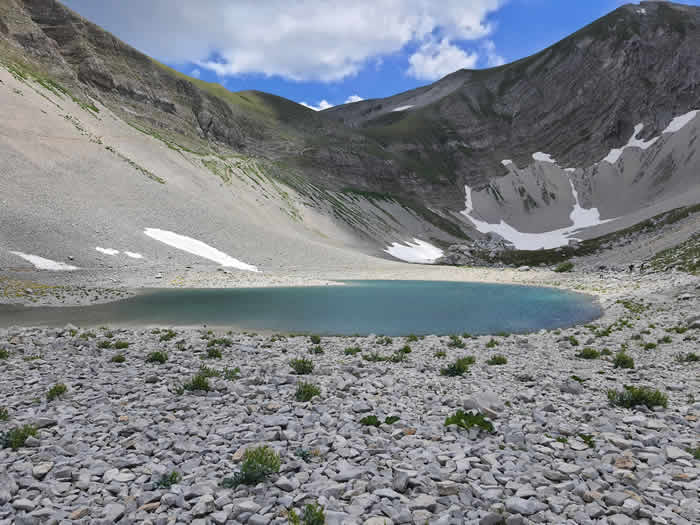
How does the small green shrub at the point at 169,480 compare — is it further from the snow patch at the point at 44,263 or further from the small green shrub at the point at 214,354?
the snow patch at the point at 44,263

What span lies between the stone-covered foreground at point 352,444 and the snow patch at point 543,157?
636ft

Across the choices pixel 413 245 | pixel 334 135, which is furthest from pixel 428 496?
pixel 334 135

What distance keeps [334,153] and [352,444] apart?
151716mm

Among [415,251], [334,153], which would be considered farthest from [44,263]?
[334,153]

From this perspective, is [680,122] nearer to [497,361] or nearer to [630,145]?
[630,145]

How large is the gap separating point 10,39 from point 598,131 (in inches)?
8374

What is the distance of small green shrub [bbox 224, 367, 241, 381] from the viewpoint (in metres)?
11.5

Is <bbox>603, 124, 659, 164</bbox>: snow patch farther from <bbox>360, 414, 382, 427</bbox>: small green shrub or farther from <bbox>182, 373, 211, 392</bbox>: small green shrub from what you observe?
<bbox>182, 373, 211, 392</bbox>: small green shrub

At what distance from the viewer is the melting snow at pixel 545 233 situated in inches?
5645

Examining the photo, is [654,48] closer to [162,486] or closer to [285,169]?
[285,169]

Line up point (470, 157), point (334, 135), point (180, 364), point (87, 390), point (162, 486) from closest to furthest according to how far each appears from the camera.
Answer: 1. point (162, 486)
2. point (87, 390)
3. point (180, 364)
4. point (334, 135)
5. point (470, 157)

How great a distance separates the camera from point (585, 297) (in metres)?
41.1

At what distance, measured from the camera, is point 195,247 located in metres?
61.1

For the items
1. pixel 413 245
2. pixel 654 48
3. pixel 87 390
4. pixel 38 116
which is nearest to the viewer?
pixel 87 390
